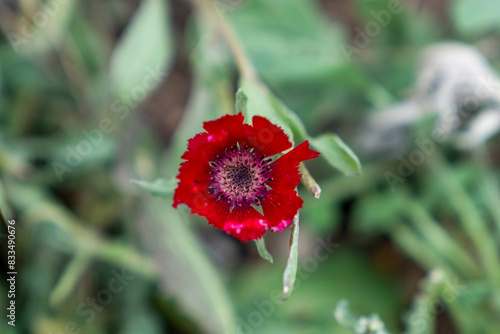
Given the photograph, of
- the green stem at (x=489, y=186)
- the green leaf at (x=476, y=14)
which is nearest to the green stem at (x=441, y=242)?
the green stem at (x=489, y=186)

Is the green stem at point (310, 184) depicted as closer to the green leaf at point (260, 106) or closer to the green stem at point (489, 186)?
the green leaf at point (260, 106)

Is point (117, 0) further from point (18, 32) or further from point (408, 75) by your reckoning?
point (408, 75)

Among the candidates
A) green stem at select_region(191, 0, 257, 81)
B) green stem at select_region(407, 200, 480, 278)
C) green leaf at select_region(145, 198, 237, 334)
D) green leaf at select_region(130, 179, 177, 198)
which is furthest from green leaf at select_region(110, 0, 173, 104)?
green stem at select_region(407, 200, 480, 278)

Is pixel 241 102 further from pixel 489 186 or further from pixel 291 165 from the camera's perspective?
pixel 489 186

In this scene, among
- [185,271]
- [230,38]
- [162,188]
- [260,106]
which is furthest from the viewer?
[185,271]

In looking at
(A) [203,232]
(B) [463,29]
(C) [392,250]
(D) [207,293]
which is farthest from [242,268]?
(B) [463,29]

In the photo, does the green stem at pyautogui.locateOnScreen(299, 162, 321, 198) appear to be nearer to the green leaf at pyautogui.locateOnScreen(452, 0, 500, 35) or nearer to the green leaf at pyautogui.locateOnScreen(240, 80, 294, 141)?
the green leaf at pyautogui.locateOnScreen(240, 80, 294, 141)

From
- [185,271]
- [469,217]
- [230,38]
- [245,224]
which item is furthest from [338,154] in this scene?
[469,217]

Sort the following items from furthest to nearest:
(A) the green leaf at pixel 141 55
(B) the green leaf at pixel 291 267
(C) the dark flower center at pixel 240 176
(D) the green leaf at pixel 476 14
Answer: (D) the green leaf at pixel 476 14, (A) the green leaf at pixel 141 55, (C) the dark flower center at pixel 240 176, (B) the green leaf at pixel 291 267
